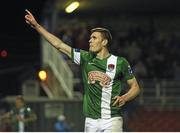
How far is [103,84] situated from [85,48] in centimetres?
1589

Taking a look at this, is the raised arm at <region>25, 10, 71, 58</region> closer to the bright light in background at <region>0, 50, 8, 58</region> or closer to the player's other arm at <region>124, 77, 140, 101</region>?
the player's other arm at <region>124, 77, 140, 101</region>

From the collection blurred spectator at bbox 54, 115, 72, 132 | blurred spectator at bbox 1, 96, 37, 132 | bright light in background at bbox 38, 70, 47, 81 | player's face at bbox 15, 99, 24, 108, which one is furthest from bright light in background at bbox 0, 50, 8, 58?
player's face at bbox 15, 99, 24, 108

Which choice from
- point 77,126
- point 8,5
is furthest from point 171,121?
point 8,5

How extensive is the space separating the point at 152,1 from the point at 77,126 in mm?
10059

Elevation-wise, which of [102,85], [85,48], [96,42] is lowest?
[102,85]

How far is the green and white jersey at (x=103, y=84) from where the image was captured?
26.5 feet

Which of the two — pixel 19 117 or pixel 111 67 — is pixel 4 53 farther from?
pixel 111 67

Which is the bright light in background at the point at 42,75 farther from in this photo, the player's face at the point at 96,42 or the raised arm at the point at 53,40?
the player's face at the point at 96,42

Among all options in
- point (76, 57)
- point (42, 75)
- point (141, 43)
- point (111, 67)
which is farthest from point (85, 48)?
point (111, 67)

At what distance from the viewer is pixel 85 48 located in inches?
942

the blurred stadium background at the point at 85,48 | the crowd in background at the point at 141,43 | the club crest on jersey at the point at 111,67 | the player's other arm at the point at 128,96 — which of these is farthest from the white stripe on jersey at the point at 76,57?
the crowd in background at the point at 141,43

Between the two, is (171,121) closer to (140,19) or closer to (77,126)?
(77,126)

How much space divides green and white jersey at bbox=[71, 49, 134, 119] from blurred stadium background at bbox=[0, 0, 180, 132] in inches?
341

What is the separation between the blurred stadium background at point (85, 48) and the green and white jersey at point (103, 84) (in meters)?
8.65
